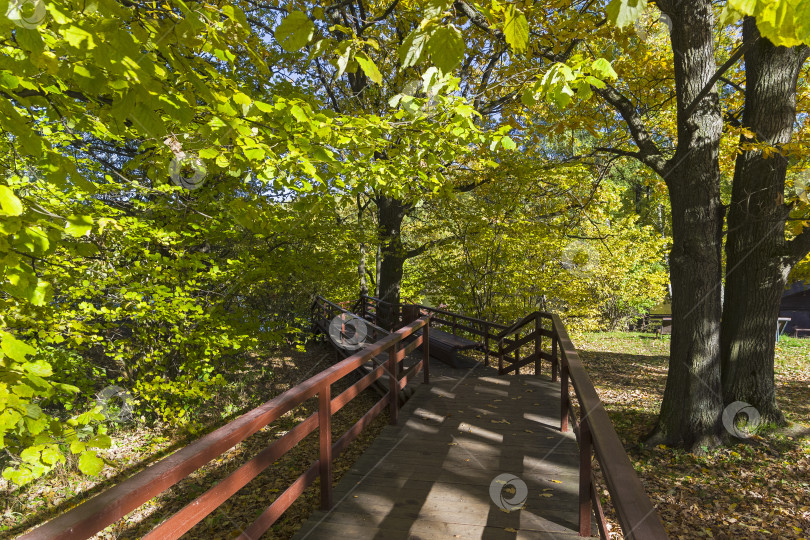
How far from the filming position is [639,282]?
22.0 meters

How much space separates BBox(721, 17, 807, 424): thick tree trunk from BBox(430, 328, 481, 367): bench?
4435 mm

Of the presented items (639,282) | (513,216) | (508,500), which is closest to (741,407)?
(508,500)

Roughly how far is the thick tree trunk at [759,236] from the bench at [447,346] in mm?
4435

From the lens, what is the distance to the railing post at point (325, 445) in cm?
351

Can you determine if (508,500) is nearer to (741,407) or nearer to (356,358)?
(356,358)

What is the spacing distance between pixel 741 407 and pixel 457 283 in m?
7.06

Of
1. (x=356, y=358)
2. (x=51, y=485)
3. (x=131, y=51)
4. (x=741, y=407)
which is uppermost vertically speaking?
(x=131, y=51)

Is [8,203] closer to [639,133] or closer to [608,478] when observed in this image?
[608,478]

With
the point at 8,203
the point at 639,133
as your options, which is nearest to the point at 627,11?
the point at 8,203

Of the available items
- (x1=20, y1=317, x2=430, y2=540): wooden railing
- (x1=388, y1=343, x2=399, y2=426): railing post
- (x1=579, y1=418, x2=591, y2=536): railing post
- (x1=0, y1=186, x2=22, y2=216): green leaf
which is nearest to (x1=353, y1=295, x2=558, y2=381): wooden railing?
(x1=388, y1=343, x2=399, y2=426): railing post

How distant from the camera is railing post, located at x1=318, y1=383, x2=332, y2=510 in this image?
351 cm

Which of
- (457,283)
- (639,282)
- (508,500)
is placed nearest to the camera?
(508,500)

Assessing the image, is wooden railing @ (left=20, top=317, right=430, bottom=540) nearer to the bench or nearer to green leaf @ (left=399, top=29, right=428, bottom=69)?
green leaf @ (left=399, top=29, right=428, bottom=69)

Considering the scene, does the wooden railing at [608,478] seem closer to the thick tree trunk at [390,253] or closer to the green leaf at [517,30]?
the green leaf at [517,30]
